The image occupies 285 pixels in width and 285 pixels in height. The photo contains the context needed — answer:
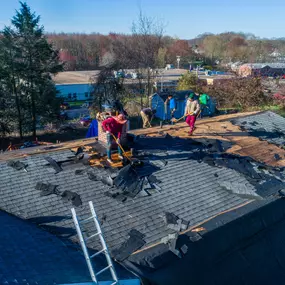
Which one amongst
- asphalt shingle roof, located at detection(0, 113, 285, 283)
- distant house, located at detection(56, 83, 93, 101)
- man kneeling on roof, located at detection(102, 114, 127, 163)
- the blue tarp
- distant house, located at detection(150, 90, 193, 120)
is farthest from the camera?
distant house, located at detection(56, 83, 93, 101)

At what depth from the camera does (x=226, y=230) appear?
24.6ft

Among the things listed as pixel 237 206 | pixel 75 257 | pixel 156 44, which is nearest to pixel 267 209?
pixel 237 206

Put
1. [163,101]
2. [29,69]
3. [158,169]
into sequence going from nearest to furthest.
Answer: [158,169] → [163,101] → [29,69]

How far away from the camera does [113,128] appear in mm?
9406

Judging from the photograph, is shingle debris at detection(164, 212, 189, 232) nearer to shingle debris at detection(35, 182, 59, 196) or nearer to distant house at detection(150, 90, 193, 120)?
shingle debris at detection(35, 182, 59, 196)

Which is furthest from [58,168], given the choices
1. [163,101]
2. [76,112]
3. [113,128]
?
[76,112]

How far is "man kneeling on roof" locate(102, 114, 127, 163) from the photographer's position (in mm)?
9180

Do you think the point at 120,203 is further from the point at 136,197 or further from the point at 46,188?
the point at 46,188

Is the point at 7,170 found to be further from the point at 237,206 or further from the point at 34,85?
the point at 34,85

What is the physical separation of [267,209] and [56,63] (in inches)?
1027

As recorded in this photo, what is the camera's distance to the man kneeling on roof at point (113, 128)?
30.1 ft

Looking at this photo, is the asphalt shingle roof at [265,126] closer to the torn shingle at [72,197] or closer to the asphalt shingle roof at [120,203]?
the asphalt shingle roof at [120,203]

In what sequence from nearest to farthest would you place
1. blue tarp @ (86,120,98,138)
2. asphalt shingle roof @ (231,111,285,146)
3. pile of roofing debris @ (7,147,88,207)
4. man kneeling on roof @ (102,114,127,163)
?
pile of roofing debris @ (7,147,88,207) → man kneeling on roof @ (102,114,127,163) → asphalt shingle roof @ (231,111,285,146) → blue tarp @ (86,120,98,138)

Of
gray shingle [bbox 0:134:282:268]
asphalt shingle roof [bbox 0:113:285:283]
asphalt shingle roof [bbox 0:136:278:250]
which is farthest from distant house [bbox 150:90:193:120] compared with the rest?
gray shingle [bbox 0:134:282:268]
